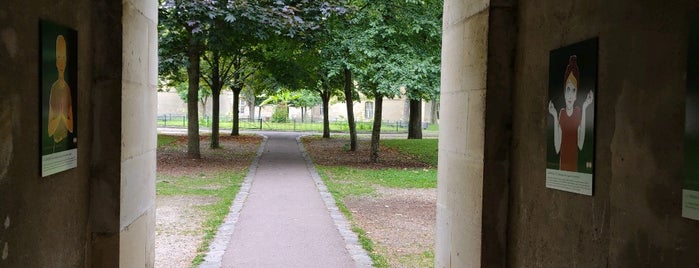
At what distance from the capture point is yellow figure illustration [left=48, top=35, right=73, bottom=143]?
13.1ft

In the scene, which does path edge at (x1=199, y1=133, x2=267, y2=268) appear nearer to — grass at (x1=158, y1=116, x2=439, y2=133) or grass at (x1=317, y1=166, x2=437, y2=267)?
grass at (x1=317, y1=166, x2=437, y2=267)

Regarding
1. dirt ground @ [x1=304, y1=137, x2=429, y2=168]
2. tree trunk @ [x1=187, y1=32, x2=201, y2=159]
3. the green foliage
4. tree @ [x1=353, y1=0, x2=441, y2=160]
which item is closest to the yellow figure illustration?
tree @ [x1=353, y1=0, x2=441, y2=160]

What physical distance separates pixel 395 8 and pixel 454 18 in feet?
40.1

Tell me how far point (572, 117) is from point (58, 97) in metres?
3.41

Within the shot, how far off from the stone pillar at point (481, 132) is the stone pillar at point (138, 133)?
2.95 m

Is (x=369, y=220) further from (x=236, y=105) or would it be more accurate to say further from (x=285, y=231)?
(x=236, y=105)

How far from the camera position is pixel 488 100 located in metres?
5.18

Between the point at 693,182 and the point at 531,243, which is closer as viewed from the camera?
the point at 693,182

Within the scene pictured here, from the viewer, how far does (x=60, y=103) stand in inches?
164

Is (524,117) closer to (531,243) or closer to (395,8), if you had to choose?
(531,243)

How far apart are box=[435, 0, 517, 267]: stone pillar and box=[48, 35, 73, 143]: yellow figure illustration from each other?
322 centimetres

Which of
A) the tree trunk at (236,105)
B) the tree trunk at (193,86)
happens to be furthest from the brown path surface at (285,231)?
the tree trunk at (236,105)

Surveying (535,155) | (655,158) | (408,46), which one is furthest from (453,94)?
(408,46)

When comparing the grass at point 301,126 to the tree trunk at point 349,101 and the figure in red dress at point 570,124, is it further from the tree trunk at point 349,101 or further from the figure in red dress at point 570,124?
the figure in red dress at point 570,124
